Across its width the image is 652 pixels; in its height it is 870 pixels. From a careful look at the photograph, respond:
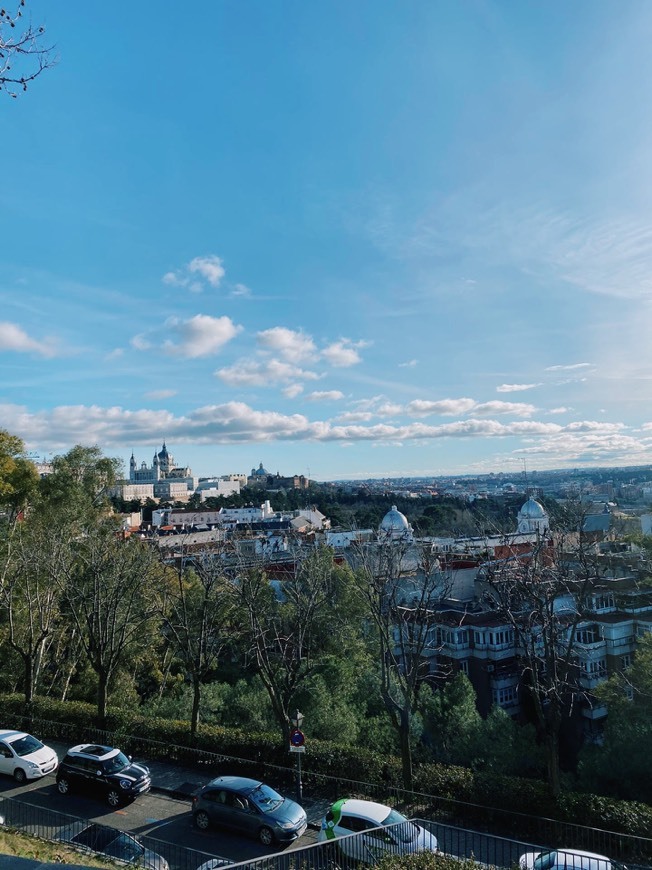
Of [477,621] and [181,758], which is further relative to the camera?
[477,621]

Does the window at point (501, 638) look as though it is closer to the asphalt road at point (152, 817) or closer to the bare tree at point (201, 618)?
the bare tree at point (201, 618)

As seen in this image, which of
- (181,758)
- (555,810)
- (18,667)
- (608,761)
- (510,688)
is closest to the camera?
(555,810)

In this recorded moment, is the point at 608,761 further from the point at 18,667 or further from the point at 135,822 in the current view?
the point at 18,667

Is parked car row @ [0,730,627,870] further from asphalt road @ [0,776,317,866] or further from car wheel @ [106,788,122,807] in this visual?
asphalt road @ [0,776,317,866]

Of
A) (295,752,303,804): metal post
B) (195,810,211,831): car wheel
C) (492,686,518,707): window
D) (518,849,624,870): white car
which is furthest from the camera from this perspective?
(492,686,518,707): window

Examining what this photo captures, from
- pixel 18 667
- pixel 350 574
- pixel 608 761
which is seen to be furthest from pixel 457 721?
pixel 18 667

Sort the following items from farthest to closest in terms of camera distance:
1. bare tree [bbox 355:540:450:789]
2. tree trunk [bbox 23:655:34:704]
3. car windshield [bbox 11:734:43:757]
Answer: tree trunk [bbox 23:655:34:704], car windshield [bbox 11:734:43:757], bare tree [bbox 355:540:450:789]

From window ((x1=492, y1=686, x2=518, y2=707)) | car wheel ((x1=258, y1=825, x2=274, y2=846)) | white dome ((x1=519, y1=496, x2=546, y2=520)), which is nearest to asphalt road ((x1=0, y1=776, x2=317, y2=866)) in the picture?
car wheel ((x1=258, y1=825, x2=274, y2=846))

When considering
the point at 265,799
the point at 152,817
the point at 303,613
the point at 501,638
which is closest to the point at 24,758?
the point at 152,817
